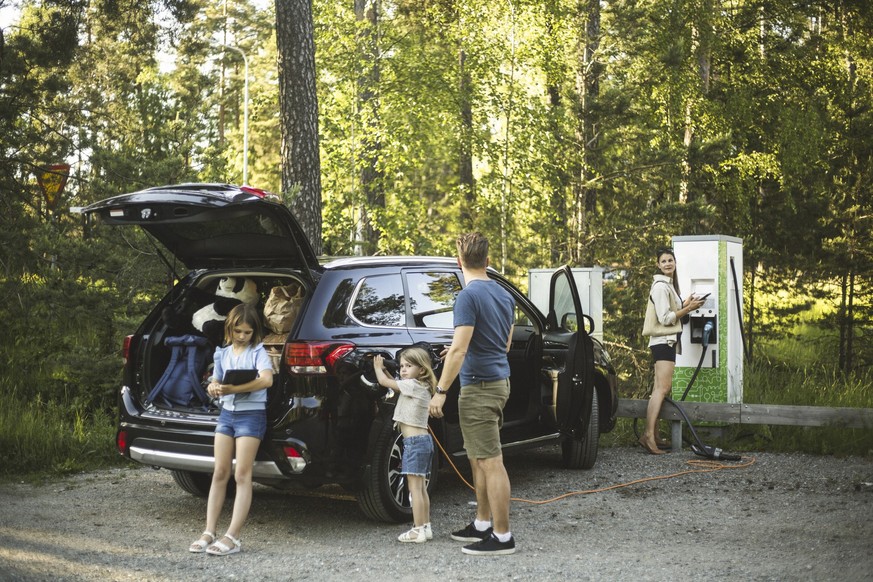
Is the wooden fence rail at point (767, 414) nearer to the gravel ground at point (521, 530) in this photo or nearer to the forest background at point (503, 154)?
the forest background at point (503, 154)

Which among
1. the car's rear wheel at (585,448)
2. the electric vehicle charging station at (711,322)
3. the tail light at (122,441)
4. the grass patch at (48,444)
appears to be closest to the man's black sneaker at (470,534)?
the tail light at (122,441)

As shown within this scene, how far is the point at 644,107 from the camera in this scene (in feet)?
62.8

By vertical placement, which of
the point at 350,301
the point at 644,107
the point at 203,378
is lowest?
the point at 203,378

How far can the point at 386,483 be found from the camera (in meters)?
6.49

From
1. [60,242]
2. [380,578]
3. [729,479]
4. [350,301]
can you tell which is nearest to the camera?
[380,578]

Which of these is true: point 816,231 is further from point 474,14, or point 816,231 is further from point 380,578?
point 380,578

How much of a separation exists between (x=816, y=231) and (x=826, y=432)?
9.10 meters

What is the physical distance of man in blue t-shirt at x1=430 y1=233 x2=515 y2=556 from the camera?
19.3ft

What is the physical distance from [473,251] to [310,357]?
1199 mm

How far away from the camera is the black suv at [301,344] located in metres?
6.10

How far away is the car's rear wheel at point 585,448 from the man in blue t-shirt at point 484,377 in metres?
2.97

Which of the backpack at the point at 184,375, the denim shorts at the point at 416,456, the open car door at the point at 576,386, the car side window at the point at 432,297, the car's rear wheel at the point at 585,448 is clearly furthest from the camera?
the car's rear wheel at the point at 585,448

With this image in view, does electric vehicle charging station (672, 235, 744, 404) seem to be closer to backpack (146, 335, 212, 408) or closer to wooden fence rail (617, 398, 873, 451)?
wooden fence rail (617, 398, 873, 451)

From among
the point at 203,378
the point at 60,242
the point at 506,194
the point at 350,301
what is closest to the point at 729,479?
the point at 350,301
